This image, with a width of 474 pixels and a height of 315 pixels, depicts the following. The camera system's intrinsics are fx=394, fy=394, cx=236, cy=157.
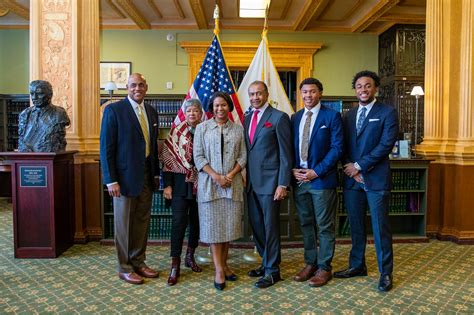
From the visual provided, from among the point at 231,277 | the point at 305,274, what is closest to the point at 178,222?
the point at 231,277

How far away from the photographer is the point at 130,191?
10.4 ft

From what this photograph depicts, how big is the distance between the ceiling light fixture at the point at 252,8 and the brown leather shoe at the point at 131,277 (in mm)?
5493

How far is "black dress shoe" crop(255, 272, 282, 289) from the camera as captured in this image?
3102 millimetres

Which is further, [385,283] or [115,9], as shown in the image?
→ [115,9]

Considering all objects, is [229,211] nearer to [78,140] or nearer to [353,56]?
[78,140]

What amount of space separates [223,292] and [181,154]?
1123 millimetres

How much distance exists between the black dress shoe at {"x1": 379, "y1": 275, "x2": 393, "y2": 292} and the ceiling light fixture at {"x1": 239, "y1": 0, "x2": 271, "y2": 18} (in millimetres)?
5445

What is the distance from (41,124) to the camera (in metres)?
3.93

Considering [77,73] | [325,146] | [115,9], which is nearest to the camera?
[325,146]

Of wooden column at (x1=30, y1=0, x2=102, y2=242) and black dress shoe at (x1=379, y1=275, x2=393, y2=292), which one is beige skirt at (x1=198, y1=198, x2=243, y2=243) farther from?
wooden column at (x1=30, y1=0, x2=102, y2=242)

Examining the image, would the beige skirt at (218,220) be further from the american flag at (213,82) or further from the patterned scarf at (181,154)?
the american flag at (213,82)

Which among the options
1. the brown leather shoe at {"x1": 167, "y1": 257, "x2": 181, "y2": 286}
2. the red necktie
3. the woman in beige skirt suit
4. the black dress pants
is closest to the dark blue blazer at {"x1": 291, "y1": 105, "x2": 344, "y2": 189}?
the red necktie

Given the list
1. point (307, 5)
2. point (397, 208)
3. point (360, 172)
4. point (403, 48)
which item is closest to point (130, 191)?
point (360, 172)

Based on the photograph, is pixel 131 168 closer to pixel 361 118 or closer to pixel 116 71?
pixel 361 118
